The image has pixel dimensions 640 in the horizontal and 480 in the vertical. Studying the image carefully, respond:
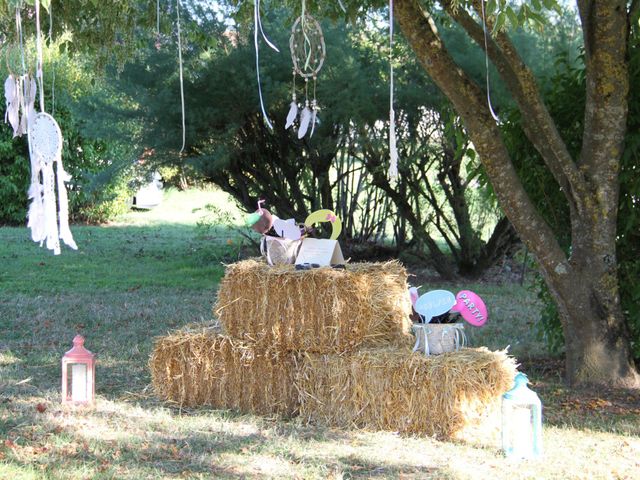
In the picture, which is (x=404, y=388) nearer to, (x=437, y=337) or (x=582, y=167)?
(x=437, y=337)

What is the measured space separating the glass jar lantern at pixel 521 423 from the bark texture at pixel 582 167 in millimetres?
1449

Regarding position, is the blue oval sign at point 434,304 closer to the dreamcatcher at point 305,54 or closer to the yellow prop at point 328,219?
the yellow prop at point 328,219

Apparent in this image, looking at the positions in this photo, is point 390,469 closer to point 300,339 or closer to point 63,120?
point 300,339

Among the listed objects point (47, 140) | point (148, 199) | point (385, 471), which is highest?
point (148, 199)

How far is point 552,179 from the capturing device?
5906mm

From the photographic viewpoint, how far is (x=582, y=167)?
5328 millimetres

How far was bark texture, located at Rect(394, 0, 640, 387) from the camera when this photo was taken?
5227mm

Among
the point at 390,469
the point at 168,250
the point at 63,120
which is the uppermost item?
A: the point at 63,120

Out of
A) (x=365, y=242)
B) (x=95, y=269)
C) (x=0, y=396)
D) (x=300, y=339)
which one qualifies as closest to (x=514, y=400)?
(x=300, y=339)

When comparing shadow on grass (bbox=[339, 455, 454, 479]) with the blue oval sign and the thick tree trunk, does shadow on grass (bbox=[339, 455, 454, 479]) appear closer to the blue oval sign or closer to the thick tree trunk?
the blue oval sign

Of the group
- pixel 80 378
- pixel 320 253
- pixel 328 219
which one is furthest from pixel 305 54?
pixel 80 378

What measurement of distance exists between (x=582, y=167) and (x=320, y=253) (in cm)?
173

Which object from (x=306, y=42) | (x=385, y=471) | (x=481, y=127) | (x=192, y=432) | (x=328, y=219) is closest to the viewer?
(x=385, y=471)

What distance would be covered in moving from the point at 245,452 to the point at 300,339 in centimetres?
91
